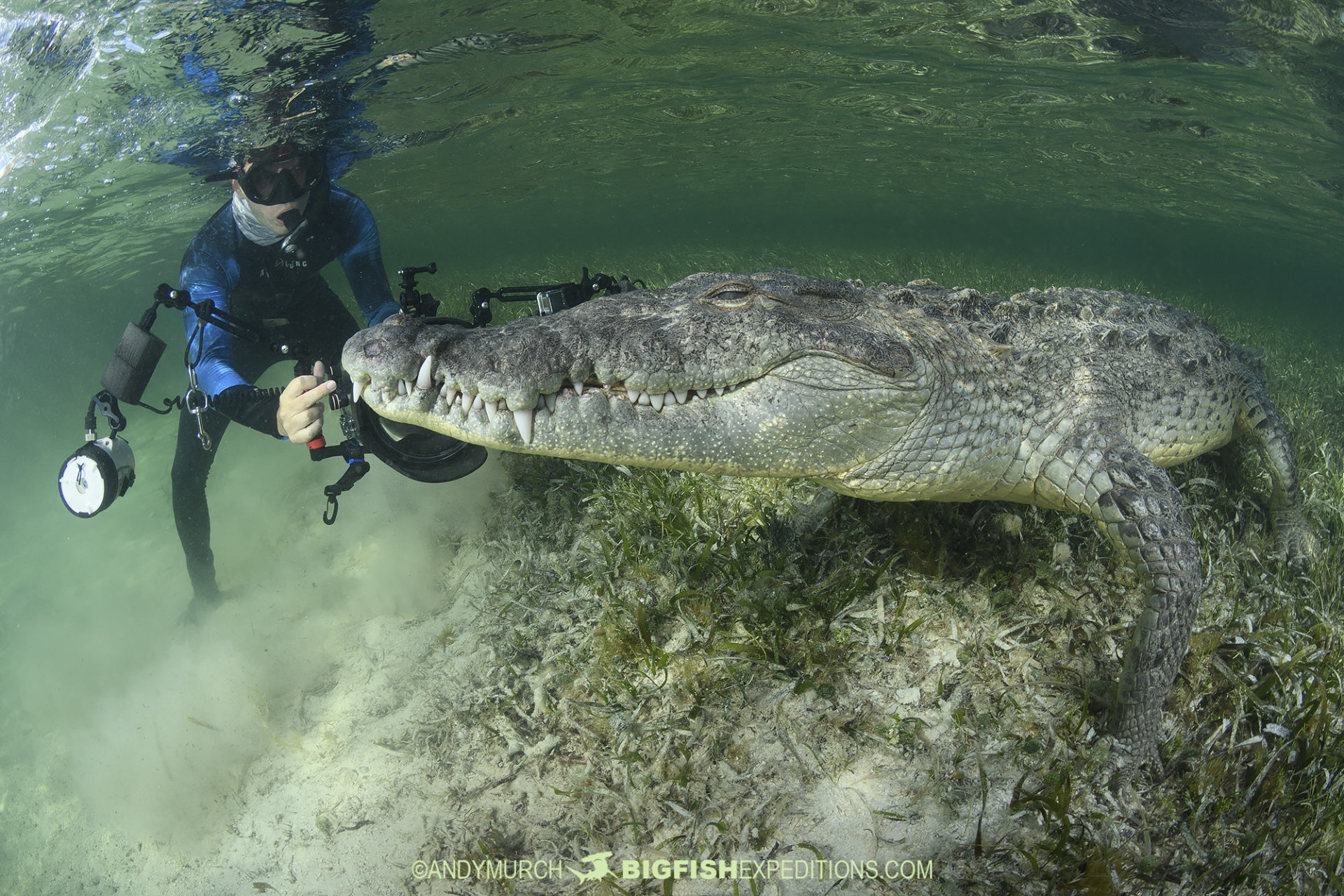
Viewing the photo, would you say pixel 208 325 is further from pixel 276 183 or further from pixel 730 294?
pixel 730 294

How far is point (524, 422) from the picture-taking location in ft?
6.42

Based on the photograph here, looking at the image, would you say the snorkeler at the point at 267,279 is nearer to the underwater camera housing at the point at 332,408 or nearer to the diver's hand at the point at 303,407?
the underwater camera housing at the point at 332,408

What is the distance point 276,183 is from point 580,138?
10.9 m

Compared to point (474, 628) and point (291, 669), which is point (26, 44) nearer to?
point (291, 669)

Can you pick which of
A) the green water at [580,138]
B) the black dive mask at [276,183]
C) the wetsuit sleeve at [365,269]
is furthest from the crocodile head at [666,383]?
the black dive mask at [276,183]

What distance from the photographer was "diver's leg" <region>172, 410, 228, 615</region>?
516 cm

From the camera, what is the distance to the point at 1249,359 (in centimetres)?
356

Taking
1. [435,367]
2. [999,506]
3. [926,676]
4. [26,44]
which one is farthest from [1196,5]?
[26,44]

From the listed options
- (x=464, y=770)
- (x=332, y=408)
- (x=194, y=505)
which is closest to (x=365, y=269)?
(x=194, y=505)

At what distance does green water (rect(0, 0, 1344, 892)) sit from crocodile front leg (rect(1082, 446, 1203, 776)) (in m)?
3.93

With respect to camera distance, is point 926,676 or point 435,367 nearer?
point 435,367

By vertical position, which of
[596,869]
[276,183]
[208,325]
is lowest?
[596,869]

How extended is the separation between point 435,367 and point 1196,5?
9.94m

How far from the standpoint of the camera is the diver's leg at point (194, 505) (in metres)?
5.16
